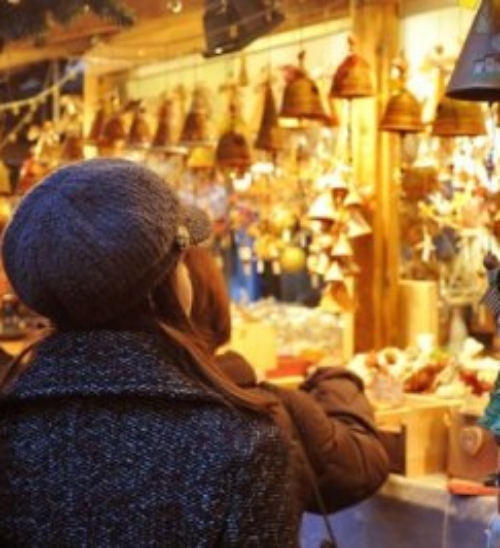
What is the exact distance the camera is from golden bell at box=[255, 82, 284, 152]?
423 centimetres

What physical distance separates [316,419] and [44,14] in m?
1.26

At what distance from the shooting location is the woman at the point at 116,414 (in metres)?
1.40

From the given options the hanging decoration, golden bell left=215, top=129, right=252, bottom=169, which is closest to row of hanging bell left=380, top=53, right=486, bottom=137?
golden bell left=215, top=129, right=252, bottom=169

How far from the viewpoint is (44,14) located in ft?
9.29

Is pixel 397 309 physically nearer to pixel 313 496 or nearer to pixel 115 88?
pixel 313 496

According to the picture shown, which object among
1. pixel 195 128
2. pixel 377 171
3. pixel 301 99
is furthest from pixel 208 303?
pixel 195 128

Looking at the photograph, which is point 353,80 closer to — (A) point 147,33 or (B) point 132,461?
(A) point 147,33

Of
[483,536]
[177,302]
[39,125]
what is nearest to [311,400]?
[483,536]

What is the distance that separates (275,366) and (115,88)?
2.31m

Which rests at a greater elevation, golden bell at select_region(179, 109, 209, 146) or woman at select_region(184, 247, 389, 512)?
golden bell at select_region(179, 109, 209, 146)

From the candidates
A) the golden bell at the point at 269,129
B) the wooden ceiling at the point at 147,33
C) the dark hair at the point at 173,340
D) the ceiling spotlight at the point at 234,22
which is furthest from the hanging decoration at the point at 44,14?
the dark hair at the point at 173,340

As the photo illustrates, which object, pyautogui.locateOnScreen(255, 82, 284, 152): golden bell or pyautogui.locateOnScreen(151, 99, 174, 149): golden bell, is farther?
pyautogui.locateOnScreen(151, 99, 174, 149): golden bell

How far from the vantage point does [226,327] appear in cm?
214

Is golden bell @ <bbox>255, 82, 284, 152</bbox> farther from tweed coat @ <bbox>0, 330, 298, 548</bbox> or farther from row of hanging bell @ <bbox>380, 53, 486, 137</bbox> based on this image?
tweed coat @ <bbox>0, 330, 298, 548</bbox>
